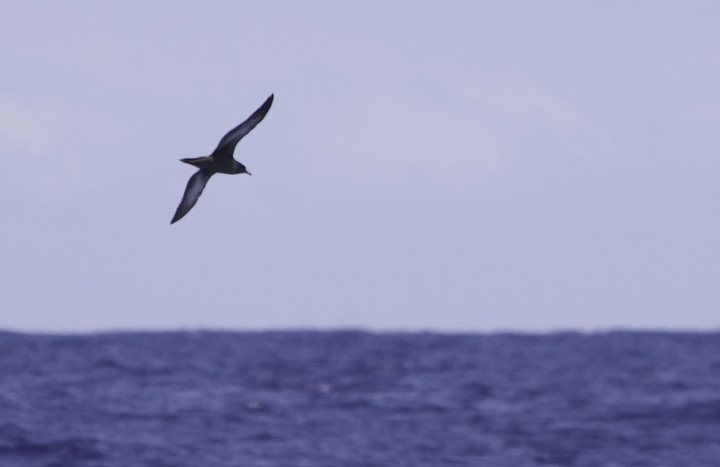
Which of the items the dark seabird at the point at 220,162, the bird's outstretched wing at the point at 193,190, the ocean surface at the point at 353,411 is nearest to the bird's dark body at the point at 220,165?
the dark seabird at the point at 220,162

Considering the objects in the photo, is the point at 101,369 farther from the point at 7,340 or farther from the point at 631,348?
the point at 631,348

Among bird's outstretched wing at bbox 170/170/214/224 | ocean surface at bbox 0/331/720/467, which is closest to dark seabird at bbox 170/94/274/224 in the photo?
bird's outstretched wing at bbox 170/170/214/224

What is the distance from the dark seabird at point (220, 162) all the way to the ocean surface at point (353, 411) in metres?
11.5

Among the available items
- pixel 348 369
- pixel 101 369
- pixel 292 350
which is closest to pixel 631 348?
pixel 292 350

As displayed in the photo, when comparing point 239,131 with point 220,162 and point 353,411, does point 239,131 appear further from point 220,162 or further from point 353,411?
point 353,411

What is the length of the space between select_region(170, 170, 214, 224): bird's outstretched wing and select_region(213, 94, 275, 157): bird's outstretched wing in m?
0.28

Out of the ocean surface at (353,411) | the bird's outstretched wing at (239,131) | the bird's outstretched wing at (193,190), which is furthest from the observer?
the ocean surface at (353,411)

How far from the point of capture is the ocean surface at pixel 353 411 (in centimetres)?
2136

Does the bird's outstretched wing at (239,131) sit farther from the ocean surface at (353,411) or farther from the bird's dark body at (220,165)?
the ocean surface at (353,411)

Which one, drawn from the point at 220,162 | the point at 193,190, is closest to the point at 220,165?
the point at 220,162

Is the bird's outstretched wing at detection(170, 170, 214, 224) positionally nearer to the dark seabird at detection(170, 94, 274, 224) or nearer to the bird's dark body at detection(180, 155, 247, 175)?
the dark seabird at detection(170, 94, 274, 224)

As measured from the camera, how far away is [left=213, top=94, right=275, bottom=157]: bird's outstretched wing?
8.73m

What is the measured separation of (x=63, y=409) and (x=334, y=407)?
22.4 feet

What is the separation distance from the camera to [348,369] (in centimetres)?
4034
